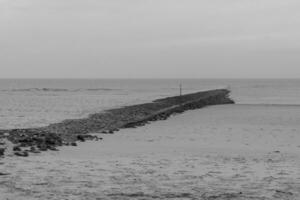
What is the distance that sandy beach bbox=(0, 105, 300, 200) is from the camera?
8227 mm

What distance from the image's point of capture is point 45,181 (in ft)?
29.6

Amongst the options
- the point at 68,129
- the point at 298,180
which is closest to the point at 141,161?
the point at 298,180

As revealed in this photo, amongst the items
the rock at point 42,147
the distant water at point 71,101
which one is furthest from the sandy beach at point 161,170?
the distant water at point 71,101

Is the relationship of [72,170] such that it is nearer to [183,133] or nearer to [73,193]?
[73,193]

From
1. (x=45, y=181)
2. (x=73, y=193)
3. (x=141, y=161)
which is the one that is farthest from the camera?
(x=141, y=161)

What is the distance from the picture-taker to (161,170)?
10422mm

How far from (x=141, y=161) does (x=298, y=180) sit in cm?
373

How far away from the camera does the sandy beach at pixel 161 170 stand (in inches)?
324

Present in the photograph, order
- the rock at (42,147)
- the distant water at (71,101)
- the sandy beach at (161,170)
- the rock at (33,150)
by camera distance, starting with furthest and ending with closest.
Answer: the distant water at (71,101)
the rock at (42,147)
the rock at (33,150)
the sandy beach at (161,170)

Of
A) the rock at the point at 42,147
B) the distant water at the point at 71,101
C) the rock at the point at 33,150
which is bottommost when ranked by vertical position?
the distant water at the point at 71,101

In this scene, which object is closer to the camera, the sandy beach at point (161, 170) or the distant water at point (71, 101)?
the sandy beach at point (161, 170)

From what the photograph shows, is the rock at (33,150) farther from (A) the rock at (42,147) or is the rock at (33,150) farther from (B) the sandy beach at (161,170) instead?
(B) the sandy beach at (161,170)

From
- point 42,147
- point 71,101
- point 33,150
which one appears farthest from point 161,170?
point 71,101

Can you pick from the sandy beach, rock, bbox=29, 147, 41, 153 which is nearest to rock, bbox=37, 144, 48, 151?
rock, bbox=29, 147, 41, 153
